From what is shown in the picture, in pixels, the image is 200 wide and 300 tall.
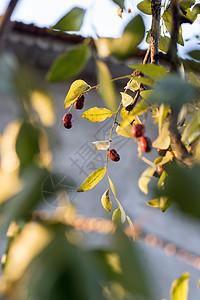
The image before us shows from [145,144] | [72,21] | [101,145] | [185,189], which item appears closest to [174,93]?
[185,189]

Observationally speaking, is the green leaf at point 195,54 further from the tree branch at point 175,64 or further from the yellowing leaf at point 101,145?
the yellowing leaf at point 101,145

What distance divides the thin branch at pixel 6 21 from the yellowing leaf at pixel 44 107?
5 centimetres

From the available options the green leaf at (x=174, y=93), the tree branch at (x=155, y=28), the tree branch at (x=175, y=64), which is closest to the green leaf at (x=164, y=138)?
the tree branch at (x=175, y=64)

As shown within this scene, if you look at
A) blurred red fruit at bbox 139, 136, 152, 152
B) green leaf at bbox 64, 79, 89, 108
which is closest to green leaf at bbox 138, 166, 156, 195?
blurred red fruit at bbox 139, 136, 152, 152

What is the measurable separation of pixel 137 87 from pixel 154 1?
12 centimetres

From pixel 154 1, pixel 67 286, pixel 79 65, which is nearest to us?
pixel 67 286

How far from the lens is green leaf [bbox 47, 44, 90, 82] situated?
0.81 feet

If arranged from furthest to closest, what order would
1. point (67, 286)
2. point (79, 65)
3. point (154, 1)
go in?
point (154, 1) → point (79, 65) → point (67, 286)

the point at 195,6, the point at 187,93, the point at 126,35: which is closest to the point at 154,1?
the point at 195,6

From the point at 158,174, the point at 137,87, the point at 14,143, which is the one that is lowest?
the point at 158,174

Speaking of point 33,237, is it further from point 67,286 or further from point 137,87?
point 137,87

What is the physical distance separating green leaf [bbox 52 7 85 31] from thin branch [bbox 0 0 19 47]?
9 centimetres

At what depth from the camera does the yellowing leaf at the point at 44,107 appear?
19cm

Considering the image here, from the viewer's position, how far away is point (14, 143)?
191 mm
